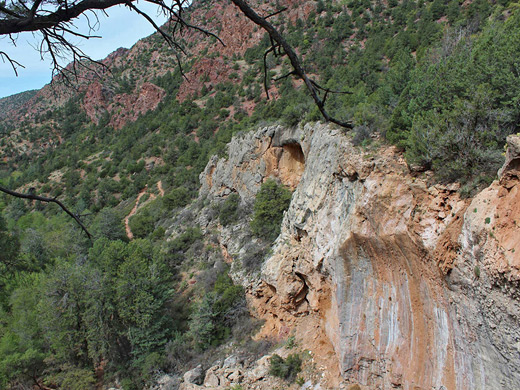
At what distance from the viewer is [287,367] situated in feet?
28.7

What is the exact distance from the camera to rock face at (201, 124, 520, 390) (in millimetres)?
4051

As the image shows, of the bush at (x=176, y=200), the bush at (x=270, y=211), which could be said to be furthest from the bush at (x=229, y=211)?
the bush at (x=176, y=200)

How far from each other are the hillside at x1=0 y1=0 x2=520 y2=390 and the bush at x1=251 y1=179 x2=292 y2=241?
0.25ft

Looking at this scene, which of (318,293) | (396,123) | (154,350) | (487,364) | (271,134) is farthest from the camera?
(271,134)

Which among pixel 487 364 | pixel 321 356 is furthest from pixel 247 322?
pixel 487 364

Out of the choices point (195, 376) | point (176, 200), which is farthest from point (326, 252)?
point (176, 200)

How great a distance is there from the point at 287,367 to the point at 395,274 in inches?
186

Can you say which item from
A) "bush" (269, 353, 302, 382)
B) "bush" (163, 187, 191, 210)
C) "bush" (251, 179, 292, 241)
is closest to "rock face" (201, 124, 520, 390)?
"bush" (269, 353, 302, 382)

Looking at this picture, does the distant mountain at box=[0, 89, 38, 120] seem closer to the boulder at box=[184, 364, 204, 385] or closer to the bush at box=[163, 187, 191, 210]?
the bush at box=[163, 187, 191, 210]

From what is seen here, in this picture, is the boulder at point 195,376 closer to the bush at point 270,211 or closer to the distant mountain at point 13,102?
the bush at point 270,211

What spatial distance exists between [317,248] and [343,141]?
3351 millimetres

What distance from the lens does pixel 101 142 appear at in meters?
46.7

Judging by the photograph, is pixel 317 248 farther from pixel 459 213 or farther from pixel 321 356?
pixel 459 213

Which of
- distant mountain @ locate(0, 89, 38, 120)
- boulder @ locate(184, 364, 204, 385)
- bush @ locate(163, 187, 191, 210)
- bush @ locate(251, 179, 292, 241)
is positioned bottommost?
boulder @ locate(184, 364, 204, 385)
